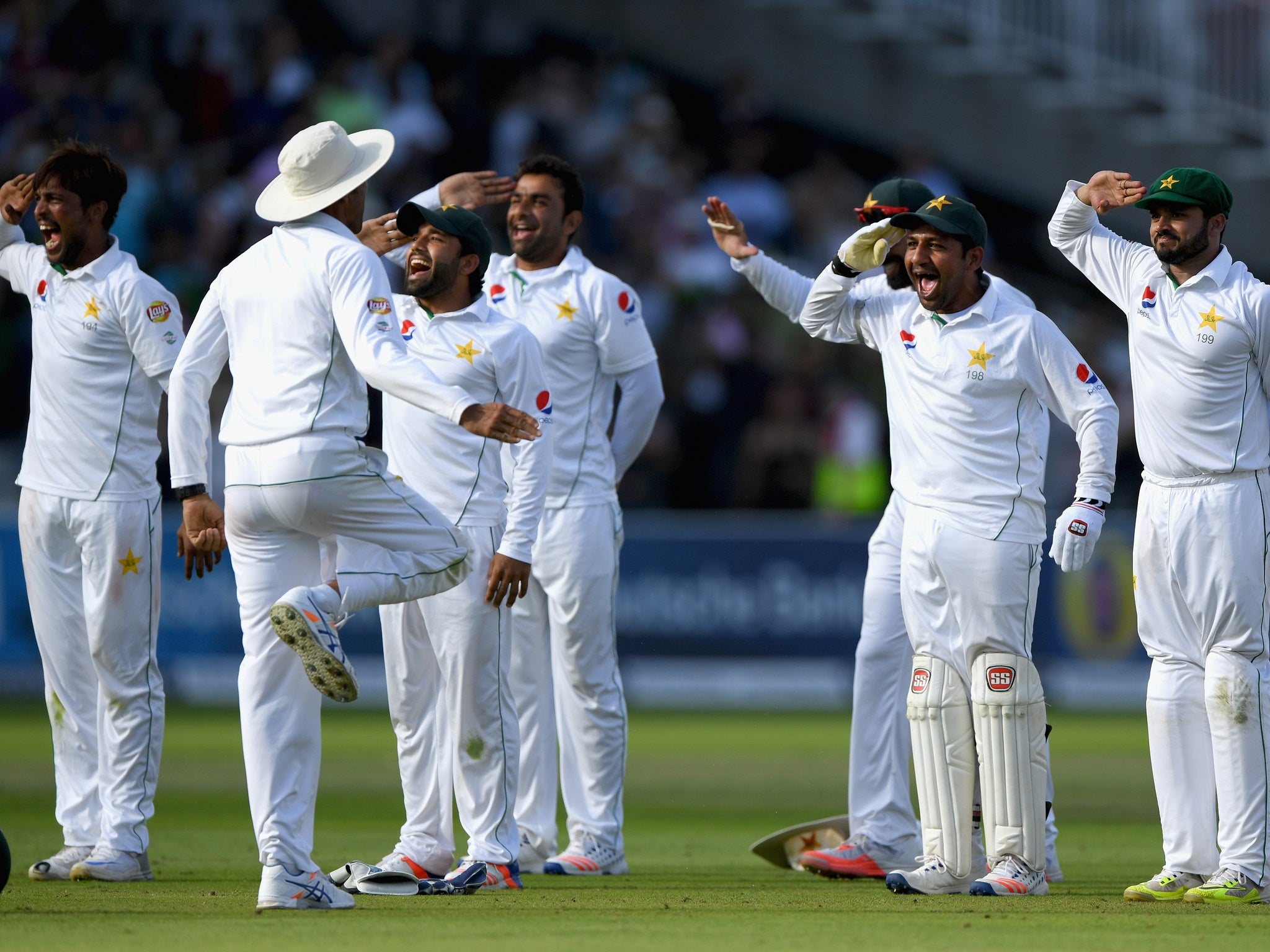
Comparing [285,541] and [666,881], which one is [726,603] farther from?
[285,541]

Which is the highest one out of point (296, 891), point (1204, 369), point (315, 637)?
point (1204, 369)

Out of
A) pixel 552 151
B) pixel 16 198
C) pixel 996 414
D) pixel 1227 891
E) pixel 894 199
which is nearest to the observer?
pixel 1227 891

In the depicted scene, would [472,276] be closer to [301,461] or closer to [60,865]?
[301,461]

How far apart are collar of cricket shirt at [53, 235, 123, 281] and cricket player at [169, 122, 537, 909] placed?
1.41 metres

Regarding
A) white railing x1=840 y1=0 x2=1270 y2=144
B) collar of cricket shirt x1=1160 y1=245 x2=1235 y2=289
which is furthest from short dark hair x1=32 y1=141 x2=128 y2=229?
white railing x1=840 y1=0 x2=1270 y2=144

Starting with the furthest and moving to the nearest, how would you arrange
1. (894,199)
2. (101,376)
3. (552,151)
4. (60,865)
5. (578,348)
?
(552,151) < (578,348) < (894,199) < (101,376) < (60,865)

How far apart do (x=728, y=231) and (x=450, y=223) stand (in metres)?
1.48

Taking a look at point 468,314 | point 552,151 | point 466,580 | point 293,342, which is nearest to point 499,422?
point 293,342

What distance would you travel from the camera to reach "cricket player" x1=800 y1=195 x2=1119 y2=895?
6.79 meters

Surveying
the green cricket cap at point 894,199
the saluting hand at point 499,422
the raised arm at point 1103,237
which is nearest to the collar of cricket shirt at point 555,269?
the green cricket cap at point 894,199

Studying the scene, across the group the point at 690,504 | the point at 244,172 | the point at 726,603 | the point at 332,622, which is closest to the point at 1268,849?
the point at 332,622

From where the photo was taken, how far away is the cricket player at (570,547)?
26.5ft

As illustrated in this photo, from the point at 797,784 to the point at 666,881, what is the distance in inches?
161

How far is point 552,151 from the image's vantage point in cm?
1836
